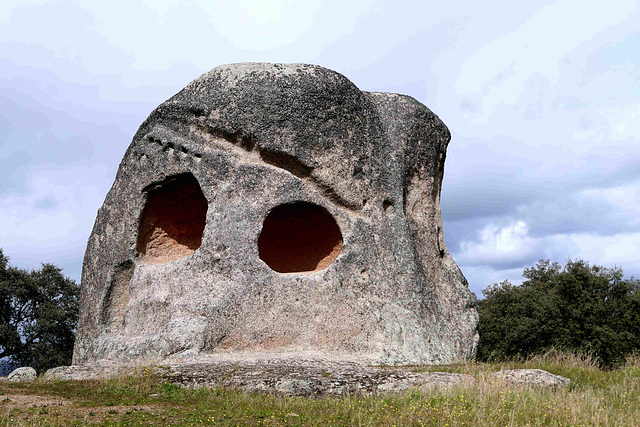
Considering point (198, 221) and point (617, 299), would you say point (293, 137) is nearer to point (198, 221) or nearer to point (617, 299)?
point (198, 221)

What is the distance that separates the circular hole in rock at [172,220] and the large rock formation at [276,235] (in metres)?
0.04

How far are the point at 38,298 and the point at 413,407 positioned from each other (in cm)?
2332

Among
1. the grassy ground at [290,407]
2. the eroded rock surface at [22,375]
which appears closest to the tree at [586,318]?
the grassy ground at [290,407]

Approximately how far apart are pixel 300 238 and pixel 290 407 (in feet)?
26.5

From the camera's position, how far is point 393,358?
12.4 metres

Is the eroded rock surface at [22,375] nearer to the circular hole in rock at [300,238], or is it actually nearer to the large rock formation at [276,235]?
the large rock formation at [276,235]

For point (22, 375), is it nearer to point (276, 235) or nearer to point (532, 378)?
point (276, 235)

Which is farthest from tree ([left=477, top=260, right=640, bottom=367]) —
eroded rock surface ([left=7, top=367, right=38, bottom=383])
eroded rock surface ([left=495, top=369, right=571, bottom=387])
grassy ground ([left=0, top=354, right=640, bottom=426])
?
eroded rock surface ([left=7, top=367, right=38, bottom=383])

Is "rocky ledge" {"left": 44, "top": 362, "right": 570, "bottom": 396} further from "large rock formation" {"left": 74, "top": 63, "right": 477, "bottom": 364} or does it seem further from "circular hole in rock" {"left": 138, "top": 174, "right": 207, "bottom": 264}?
"circular hole in rock" {"left": 138, "top": 174, "right": 207, "bottom": 264}

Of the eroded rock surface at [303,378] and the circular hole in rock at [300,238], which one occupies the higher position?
the circular hole in rock at [300,238]

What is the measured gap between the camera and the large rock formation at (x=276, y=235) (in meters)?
12.2

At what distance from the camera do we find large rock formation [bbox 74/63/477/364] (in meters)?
12.2

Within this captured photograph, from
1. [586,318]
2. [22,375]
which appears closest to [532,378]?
[22,375]

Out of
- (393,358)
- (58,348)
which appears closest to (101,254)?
(393,358)
